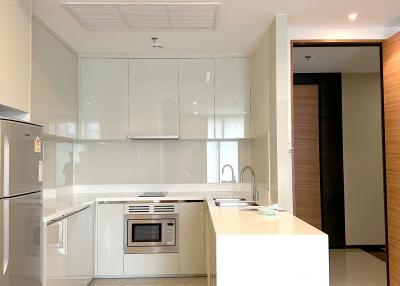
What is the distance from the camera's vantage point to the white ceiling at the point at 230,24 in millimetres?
2693

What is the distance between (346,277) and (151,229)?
2228mm

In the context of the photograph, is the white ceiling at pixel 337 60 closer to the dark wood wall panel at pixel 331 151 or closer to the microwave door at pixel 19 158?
the dark wood wall panel at pixel 331 151

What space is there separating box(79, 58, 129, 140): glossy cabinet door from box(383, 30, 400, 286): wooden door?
2.75m

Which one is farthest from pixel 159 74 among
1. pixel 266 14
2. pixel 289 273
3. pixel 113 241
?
pixel 289 273

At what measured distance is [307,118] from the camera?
5.00m

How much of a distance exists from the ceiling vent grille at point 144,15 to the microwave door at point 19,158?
1075 mm

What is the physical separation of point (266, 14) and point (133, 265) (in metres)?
2.87

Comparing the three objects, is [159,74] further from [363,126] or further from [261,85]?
[363,126]

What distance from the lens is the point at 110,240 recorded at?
12.3 feet

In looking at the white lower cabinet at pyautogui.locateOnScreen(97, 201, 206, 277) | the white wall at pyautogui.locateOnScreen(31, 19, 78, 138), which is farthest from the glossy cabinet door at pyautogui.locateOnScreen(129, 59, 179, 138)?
the white lower cabinet at pyautogui.locateOnScreen(97, 201, 206, 277)

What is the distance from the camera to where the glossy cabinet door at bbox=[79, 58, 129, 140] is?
4.03 m

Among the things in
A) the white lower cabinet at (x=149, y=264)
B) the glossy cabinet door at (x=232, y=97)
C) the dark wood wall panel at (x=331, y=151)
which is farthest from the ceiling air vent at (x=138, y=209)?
the dark wood wall panel at (x=331, y=151)

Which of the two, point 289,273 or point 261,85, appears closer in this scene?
point 289,273

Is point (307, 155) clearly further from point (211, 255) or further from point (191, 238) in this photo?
point (211, 255)
